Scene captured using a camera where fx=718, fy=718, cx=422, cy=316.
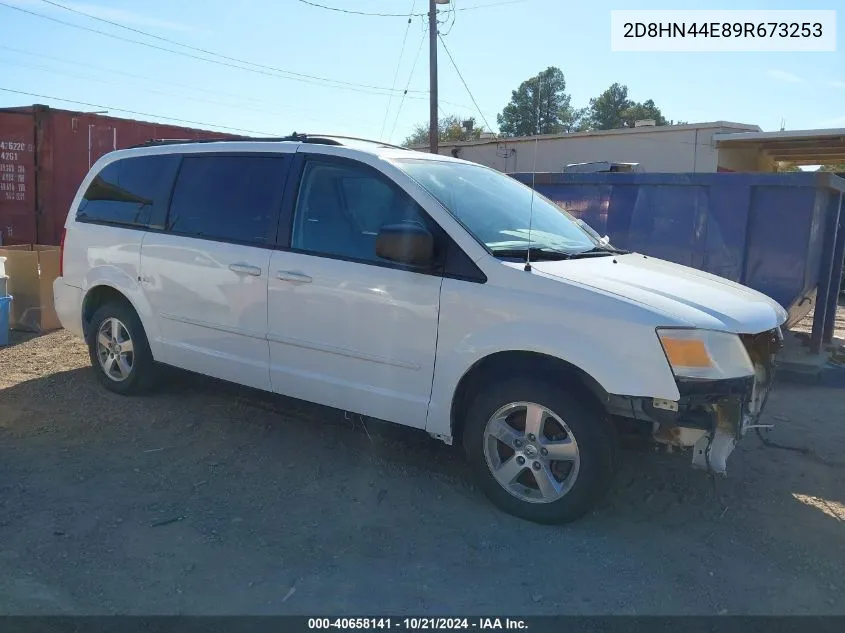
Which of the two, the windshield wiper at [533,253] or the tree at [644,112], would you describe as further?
the tree at [644,112]

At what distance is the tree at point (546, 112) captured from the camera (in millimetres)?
40781

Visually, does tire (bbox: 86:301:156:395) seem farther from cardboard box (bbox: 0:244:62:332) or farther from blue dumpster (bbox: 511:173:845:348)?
blue dumpster (bbox: 511:173:845:348)

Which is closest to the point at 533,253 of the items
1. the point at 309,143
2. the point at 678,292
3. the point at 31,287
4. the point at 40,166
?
the point at 678,292

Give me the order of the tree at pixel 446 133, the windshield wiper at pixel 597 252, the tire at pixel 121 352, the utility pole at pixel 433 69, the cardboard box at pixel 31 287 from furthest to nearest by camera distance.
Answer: the tree at pixel 446 133
the utility pole at pixel 433 69
the cardboard box at pixel 31 287
the tire at pixel 121 352
the windshield wiper at pixel 597 252

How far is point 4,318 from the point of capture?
718 centimetres

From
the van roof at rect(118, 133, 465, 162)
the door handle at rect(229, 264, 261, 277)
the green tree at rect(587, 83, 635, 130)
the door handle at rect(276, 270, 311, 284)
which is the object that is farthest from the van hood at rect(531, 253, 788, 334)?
the green tree at rect(587, 83, 635, 130)

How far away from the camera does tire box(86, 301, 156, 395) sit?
5328mm

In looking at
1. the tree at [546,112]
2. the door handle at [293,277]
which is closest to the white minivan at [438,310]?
the door handle at [293,277]

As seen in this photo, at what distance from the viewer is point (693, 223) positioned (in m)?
7.07

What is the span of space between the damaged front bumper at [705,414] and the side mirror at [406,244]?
1.24 metres

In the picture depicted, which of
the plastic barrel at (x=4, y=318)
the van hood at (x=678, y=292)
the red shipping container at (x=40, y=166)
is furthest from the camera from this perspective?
the red shipping container at (x=40, y=166)

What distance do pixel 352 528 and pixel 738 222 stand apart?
5.05 meters

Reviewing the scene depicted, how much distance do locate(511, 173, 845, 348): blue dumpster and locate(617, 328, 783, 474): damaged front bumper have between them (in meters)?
3.49

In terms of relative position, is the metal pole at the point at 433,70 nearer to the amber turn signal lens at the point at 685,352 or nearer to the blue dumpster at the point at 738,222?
the blue dumpster at the point at 738,222
